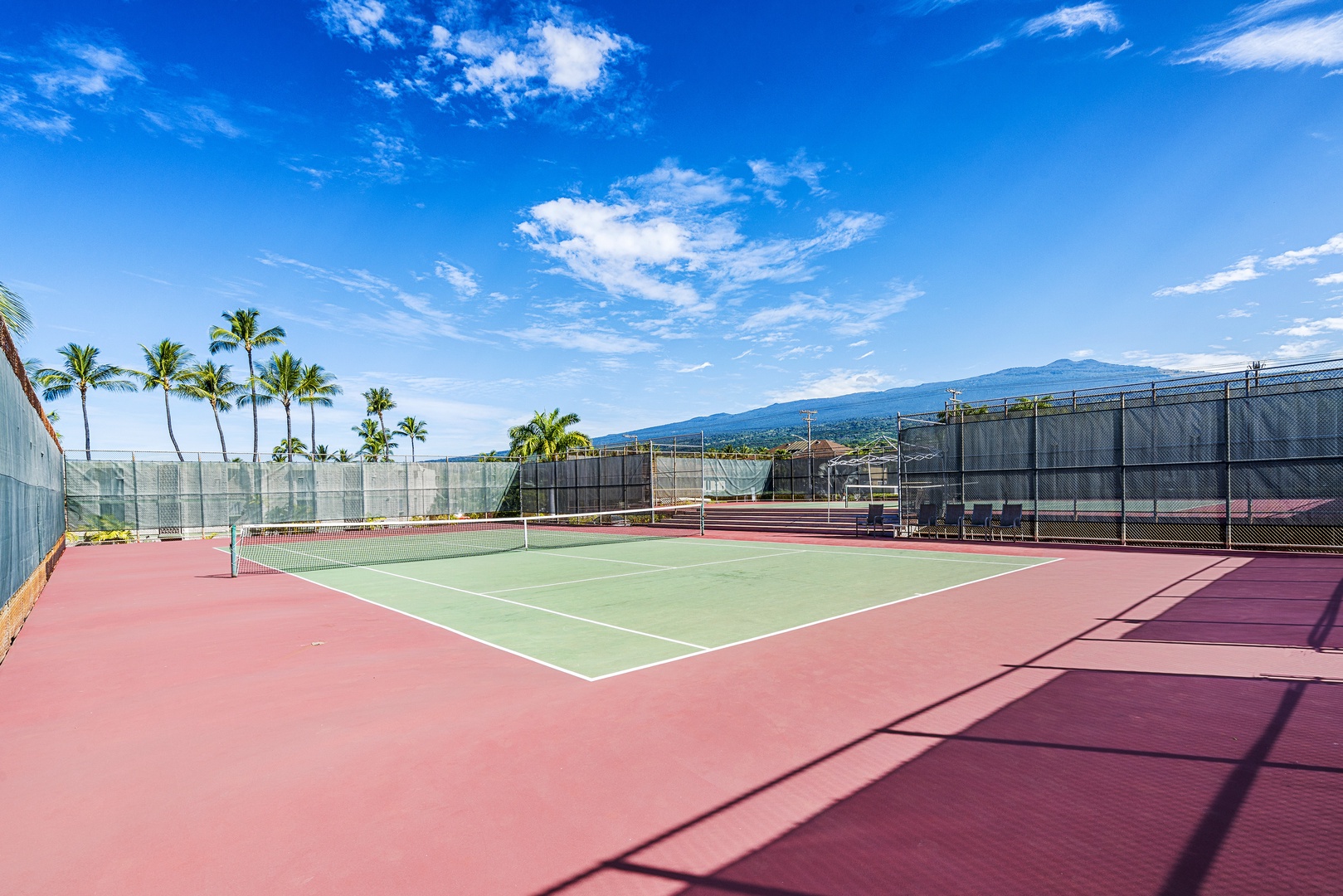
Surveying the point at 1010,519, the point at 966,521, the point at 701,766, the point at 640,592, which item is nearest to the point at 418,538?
the point at 640,592

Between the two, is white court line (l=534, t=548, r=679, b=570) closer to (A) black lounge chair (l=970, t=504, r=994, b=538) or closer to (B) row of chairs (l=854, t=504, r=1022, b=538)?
(B) row of chairs (l=854, t=504, r=1022, b=538)

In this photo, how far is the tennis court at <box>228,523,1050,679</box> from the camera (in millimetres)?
8148

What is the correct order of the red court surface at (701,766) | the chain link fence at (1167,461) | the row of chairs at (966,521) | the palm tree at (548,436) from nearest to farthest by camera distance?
the red court surface at (701,766) → the chain link fence at (1167,461) → the row of chairs at (966,521) → the palm tree at (548,436)

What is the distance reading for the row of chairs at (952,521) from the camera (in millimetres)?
19688

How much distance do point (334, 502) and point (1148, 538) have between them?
112 ft

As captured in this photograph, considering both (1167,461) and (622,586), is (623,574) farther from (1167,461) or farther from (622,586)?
(1167,461)

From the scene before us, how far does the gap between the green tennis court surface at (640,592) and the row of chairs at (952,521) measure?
139 inches

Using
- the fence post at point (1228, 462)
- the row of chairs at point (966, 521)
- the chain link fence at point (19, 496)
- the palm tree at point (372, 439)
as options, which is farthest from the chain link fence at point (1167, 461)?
the palm tree at point (372, 439)

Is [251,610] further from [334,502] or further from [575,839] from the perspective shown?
[334,502]

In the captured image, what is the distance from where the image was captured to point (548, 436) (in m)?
41.7

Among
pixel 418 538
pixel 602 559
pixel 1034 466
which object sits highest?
pixel 1034 466

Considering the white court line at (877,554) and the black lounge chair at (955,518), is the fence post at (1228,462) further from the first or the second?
the black lounge chair at (955,518)

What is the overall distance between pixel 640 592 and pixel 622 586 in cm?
83

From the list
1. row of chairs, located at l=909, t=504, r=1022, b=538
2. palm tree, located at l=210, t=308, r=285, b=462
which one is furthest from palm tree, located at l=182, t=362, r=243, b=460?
row of chairs, located at l=909, t=504, r=1022, b=538
